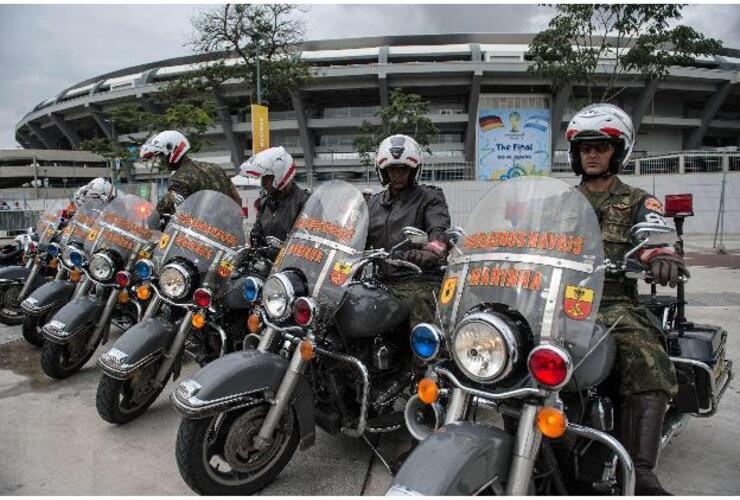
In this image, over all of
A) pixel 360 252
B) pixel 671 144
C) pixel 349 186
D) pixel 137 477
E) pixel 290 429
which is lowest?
pixel 137 477

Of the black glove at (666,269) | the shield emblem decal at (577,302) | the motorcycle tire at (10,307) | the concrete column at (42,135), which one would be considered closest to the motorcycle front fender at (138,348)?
the shield emblem decal at (577,302)

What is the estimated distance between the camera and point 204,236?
389 centimetres

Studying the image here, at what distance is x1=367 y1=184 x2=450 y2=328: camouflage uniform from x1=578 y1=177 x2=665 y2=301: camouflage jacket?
948 mm

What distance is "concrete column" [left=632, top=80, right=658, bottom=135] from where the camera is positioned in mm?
37203

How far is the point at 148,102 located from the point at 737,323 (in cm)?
4447

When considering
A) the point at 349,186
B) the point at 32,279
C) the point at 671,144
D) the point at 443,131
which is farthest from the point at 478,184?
the point at 671,144

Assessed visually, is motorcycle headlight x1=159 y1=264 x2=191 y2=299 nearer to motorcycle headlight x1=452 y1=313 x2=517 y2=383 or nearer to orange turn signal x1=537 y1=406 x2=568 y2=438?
motorcycle headlight x1=452 y1=313 x2=517 y2=383

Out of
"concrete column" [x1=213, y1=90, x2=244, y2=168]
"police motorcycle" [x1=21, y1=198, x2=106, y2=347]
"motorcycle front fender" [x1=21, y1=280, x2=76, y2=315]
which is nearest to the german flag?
"concrete column" [x1=213, y1=90, x2=244, y2=168]

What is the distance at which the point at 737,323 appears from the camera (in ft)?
20.2

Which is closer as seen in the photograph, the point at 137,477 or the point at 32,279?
the point at 137,477

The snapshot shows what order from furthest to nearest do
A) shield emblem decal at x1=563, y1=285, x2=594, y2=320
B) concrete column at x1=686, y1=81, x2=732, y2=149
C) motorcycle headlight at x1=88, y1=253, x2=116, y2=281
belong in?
concrete column at x1=686, y1=81, x2=732, y2=149, motorcycle headlight at x1=88, y1=253, x2=116, y2=281, shield emblem decal at x1=563, y1=285, x2=594, y2=320

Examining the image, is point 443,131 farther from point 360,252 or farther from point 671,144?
point 360,252

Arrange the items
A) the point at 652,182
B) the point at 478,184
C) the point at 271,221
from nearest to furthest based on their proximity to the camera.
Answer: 1. the point at 271,221
2. the point at 652,182
3. the point at 478,184

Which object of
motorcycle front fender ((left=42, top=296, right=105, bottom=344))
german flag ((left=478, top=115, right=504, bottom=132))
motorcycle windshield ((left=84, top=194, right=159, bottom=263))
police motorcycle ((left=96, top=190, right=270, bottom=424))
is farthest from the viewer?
german flag ((left=478, top=115, right=504, bottom=132))
